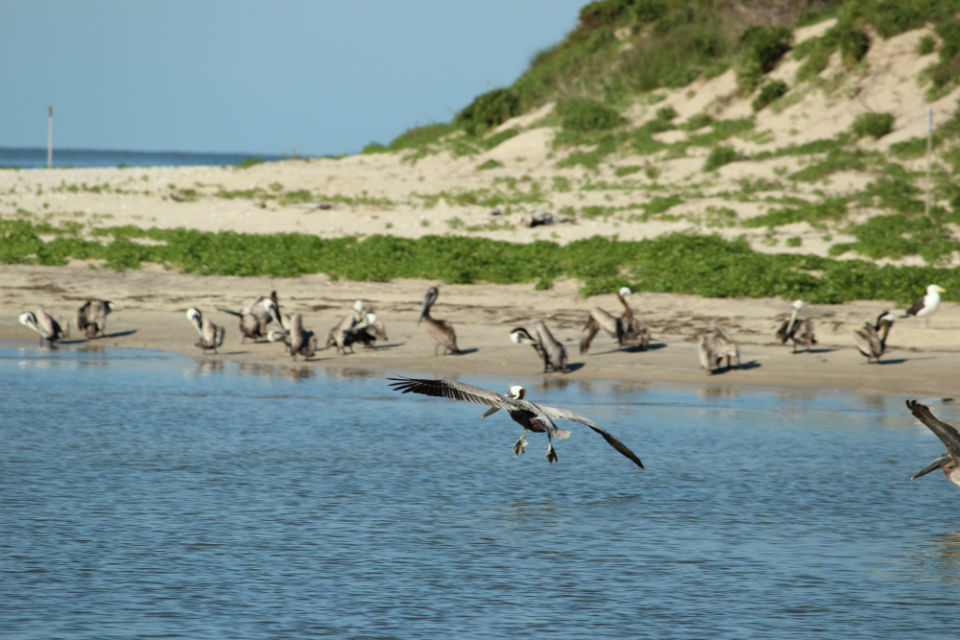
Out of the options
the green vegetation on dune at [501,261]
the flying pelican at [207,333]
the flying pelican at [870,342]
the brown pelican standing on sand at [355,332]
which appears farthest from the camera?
the green vegetation on dune at [501,261]

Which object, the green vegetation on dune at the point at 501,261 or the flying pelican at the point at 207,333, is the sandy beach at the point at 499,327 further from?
the green vegetation on dune at the point at 501,261

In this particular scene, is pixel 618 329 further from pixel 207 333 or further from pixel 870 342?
pixel 207 333

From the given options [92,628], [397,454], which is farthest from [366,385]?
[92,628]

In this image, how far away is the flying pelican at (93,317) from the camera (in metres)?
19.4

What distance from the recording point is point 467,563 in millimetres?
9336

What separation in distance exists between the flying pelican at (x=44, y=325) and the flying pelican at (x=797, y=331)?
10638 millimetres

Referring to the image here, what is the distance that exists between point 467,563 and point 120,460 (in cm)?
486

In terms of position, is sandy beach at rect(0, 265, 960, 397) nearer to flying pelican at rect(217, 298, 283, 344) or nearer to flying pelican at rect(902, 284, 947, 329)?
flying pelican at rect(217, 298, 283, 344)

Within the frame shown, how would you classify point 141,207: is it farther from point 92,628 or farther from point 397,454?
point 92,628

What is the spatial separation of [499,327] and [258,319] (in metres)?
3.72

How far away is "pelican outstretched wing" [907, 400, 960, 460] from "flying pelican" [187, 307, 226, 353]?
1154 cm

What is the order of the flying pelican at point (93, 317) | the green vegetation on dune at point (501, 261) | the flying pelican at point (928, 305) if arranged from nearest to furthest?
the flying pelican at point (928, 305)
the flying pelican at point (93, 317)
the green vegetation on dune at point (501, 261)

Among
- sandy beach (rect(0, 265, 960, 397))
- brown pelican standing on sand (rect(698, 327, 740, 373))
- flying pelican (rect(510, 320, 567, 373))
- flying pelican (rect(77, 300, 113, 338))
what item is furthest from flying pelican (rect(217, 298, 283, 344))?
brown pelican standing on sand (rect(698, 327, 740, 373))

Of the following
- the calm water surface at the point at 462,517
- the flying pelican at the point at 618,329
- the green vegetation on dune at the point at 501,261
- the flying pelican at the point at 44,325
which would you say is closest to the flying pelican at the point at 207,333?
the calm water surface at the point at 462,517
